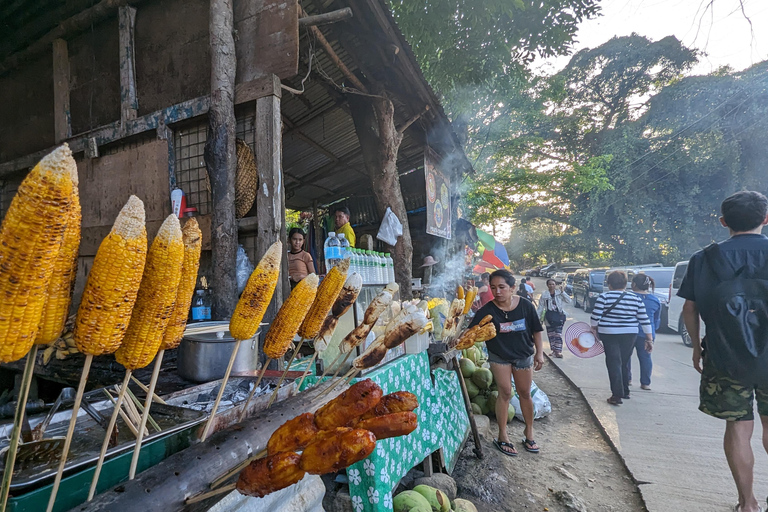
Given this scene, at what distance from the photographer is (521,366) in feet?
13.9

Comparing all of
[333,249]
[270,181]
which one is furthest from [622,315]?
[270,181]

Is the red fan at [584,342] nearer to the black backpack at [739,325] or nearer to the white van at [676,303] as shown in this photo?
the black backpack at [739,325]

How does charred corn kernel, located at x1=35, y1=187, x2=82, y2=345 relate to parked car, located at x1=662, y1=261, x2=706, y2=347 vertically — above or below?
above

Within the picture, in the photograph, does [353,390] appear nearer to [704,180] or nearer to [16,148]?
[16,148]

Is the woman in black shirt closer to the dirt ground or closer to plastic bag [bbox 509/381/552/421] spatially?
the dirt ground

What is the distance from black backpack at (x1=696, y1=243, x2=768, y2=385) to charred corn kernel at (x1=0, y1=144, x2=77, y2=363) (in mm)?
3974

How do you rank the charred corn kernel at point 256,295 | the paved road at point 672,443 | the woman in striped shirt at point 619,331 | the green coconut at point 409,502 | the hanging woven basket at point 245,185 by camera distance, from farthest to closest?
the woman in striped shirt at point 619,331 < the hanging woven basket at point 245,185 < the paved road at point 672,443 < the green coconut at point 409,502 < the charred corn kernel at point 256,295

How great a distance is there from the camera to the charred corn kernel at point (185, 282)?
1.11m

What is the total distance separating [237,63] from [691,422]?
7360 millimetres

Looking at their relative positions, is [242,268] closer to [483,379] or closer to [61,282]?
[61,282]

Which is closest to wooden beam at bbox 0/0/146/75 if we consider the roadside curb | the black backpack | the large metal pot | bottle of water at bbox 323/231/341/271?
bottle of water at bbox 323/231/341/271

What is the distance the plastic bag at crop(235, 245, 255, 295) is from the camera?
147 inches

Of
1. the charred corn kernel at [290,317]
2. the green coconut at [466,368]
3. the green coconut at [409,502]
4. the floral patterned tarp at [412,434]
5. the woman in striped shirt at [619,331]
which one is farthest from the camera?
the woman in striped shirt at [619,331]

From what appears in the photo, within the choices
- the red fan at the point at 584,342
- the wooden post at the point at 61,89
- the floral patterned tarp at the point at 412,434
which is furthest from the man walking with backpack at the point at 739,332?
the wooden post at the point at 61,89
